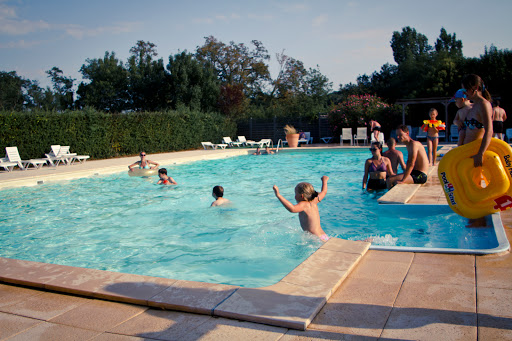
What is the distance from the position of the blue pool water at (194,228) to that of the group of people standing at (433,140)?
0.52 m

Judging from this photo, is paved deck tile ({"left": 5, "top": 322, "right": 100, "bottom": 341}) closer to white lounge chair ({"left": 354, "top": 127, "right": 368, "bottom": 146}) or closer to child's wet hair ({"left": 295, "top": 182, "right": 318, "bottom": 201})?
child's wet hair ({"left": 295, "top": 182, "right": 318, "bottom": 201})

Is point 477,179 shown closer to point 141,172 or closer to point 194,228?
point 194,228

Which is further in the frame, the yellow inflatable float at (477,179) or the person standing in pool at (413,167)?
the person standing in pool at (413,167)

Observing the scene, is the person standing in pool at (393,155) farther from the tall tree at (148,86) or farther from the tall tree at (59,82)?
the tall tree at (59,82)

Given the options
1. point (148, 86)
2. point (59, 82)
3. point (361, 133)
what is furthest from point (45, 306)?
point (59, 82)

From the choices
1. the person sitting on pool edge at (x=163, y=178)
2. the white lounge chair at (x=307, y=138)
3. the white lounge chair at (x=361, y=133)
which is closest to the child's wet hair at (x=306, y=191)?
the person sitting on pool edge at (x=163, y=178)

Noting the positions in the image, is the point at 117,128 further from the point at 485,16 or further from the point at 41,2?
the point at 485,16

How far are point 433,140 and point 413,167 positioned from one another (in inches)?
132

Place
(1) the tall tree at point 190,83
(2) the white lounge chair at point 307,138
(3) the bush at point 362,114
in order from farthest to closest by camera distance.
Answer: (1) the tall tree at point 190,83 → (2) the white lounge chair at point 307,138 → (3) the bush at point 362,114

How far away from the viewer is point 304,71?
39156 mm

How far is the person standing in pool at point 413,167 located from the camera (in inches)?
288

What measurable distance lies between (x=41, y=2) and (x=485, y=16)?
23.2m

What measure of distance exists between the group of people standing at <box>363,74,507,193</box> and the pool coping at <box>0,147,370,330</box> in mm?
1831

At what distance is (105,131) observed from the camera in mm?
17109
